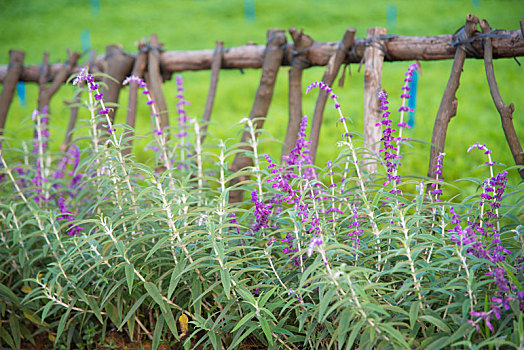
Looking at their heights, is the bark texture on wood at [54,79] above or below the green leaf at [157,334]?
above

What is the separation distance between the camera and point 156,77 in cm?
415

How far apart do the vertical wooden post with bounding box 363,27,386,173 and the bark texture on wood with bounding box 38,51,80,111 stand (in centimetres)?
286

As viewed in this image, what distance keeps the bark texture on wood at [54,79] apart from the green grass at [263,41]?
0.21 metres

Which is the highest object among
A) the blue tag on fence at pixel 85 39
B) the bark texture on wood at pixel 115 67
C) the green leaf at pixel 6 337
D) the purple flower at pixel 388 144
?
the blue tag on fence at pixel 85 39

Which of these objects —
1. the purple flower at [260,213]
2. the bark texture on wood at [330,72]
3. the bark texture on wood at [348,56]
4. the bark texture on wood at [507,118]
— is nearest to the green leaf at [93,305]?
the purple flower at [260,213]

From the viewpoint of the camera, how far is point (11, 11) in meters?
15.1

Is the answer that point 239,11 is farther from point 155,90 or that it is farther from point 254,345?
point 254,345

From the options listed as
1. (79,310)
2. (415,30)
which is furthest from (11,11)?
(79,310)

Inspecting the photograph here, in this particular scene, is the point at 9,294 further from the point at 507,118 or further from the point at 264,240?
the point at 507,118

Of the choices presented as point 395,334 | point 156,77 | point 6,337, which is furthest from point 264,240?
point 156,77

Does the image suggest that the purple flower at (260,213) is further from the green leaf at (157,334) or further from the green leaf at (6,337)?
the green leaf at (6,337)

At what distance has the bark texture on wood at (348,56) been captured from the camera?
2.87 m

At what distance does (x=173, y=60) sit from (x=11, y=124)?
19.6ft

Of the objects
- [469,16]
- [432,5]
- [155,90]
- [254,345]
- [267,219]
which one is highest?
[432,5]
